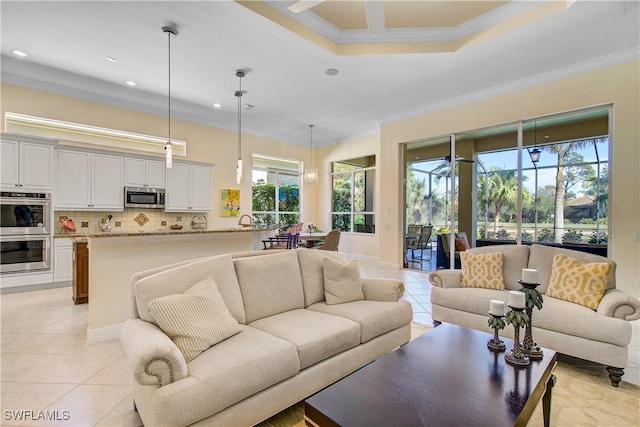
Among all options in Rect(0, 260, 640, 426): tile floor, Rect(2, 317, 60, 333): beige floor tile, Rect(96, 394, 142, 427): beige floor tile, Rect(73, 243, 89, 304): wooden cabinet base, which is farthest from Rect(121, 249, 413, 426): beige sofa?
Rect(73, 243, 89, 304): wooden cabinet base

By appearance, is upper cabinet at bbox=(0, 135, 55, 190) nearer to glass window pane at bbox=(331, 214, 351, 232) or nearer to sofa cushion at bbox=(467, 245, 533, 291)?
glass window pane at bbox=(331, 214, 351, 232)

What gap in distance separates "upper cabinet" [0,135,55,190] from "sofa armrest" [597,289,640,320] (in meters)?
7.25

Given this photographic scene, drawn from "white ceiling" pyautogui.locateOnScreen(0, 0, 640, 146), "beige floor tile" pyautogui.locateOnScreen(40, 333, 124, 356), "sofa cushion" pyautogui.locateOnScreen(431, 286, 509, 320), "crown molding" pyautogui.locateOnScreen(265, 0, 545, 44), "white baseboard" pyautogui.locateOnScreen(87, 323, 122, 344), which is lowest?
"beige floor tile" pyautogui.locateOnScreen(40, 333, 124, 356)

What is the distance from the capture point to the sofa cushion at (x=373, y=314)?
7.79ft

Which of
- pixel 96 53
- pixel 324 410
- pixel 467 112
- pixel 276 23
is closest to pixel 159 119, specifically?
pixel 96 53

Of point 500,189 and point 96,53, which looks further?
point 500,189

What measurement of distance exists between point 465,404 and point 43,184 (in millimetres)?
6315

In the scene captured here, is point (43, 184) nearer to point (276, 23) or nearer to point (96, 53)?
point (96, 53)

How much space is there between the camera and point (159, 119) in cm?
629

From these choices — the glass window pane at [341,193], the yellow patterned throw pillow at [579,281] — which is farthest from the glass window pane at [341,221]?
the yellow patterned throw pillow at [579,281]

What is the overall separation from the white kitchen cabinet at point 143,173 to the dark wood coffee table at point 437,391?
18.8 ft

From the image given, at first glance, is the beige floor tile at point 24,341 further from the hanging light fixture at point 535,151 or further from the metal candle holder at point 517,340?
the hanging light fixture at point 535,151

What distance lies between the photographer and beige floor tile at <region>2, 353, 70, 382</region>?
239cm

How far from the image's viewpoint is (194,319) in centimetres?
182
